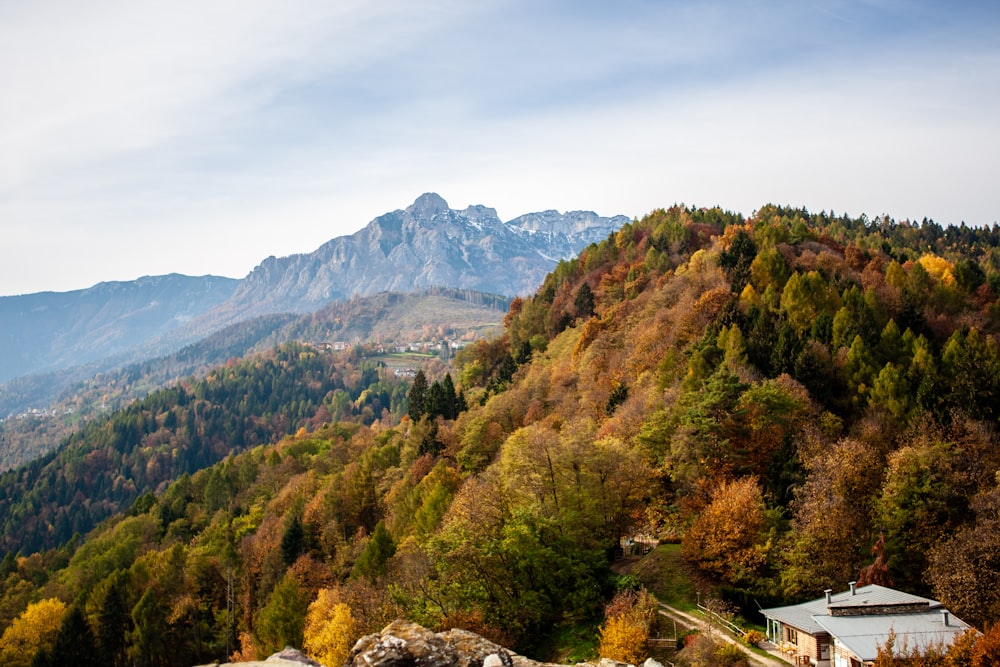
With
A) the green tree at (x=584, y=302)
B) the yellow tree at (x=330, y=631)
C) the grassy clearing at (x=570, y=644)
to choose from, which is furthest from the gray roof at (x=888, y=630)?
the green tree at (x=584, y=302)

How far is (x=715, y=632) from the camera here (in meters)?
35.1

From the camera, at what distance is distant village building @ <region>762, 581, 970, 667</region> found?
1184 inches

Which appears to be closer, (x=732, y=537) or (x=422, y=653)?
(x=422, y=653)

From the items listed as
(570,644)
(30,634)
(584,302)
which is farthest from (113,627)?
(584,302)

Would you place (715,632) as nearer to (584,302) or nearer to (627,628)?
(627,628)

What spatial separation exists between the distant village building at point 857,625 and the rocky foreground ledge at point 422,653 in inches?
564

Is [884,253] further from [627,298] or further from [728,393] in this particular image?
[728,393]

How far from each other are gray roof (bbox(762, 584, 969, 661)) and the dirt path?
1920 millimetres

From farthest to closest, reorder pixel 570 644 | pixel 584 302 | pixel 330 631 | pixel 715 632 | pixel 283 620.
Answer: pixel 584 302
pixel 283 620
pixel 330 631
pixel 570 644
pixel 715 632

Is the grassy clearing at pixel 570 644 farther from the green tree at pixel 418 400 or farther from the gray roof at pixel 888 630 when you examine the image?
the green tree at pixel 418 400

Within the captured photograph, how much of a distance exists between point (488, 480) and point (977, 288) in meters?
53.3

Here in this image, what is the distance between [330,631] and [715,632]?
23588 mm

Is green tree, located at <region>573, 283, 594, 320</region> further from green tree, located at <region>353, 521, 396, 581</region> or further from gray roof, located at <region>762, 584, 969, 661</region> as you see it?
gray roof, located at <region>762, 584, 969, 661</region>

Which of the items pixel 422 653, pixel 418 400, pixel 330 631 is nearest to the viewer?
pixel 422 653
